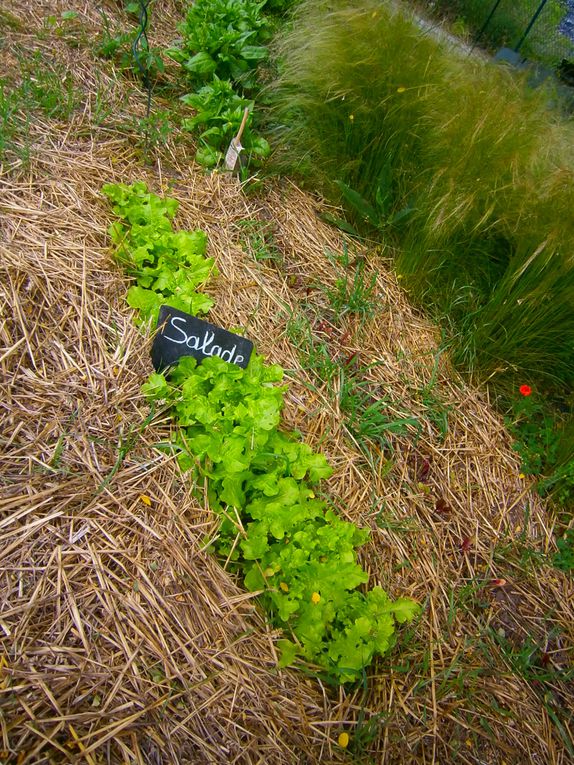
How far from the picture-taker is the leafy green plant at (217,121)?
2143mm

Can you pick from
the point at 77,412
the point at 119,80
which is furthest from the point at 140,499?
the point at 119,80

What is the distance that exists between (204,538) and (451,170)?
5.37ft

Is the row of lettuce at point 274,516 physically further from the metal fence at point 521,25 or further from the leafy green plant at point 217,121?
the metal fence at point 521,25

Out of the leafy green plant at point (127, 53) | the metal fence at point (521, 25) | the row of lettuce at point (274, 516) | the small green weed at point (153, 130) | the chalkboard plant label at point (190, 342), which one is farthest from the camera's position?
the metal fence at point (521, 25)

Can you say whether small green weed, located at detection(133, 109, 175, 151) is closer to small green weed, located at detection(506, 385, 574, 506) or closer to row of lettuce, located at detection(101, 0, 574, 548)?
row of lettuce, located at detection(101, 0, 574, 548)

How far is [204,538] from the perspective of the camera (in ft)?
4.39

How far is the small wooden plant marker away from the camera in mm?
2068

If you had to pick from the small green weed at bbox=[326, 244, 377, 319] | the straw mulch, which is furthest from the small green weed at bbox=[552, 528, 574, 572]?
the small green weed at bbox=[326, 244, 377, 319]

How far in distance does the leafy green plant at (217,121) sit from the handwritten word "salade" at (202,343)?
94 centimetres

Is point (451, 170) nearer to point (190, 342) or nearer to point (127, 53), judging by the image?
point (190, 342)

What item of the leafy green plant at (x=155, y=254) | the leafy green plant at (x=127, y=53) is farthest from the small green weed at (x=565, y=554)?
the leafy green plant at (x=127, y=53)

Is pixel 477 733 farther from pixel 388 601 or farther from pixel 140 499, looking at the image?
pixel 140 499

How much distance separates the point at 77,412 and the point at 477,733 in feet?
4.20

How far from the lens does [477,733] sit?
4.45 ft
